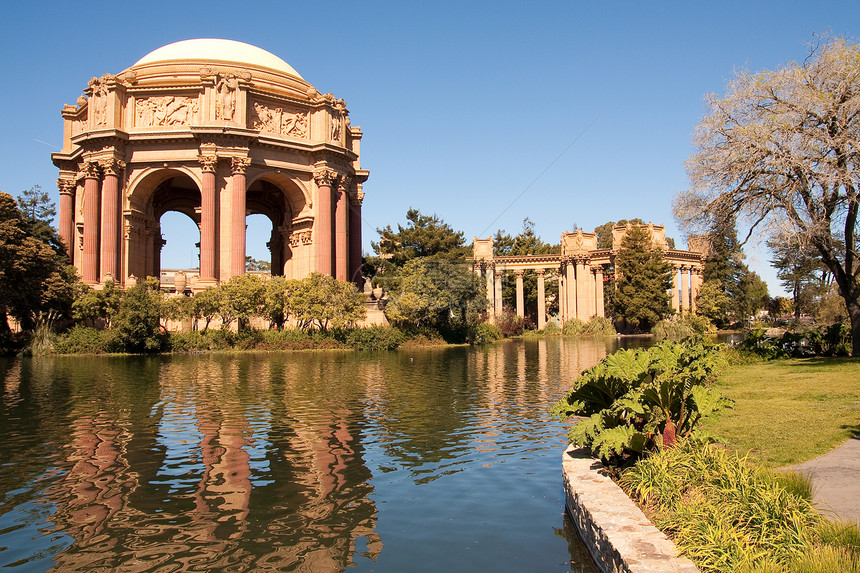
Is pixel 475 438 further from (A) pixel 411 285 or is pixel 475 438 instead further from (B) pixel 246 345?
(A) pixel 411 285

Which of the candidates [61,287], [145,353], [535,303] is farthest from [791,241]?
[535,303]

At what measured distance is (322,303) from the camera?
3828cm

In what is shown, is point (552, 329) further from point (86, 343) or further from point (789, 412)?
point (789, 412)

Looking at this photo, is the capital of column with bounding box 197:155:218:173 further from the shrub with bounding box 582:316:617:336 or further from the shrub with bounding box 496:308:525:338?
the shrub with bounding box 582:316:617:336

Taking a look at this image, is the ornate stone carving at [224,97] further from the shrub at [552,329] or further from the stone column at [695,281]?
the stone column at [695,281]

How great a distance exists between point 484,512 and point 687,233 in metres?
17.9

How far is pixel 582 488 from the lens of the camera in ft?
21.8

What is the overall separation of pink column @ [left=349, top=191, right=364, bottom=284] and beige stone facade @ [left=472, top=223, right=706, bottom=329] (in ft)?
46.1

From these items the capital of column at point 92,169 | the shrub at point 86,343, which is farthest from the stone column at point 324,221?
the shrub at point 86,343

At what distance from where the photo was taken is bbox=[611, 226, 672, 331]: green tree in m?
58.8

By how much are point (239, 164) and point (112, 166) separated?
26.0 ft

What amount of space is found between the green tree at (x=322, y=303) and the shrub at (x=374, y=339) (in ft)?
2.93

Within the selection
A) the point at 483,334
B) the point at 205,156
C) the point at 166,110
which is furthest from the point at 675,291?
the point at 166,110

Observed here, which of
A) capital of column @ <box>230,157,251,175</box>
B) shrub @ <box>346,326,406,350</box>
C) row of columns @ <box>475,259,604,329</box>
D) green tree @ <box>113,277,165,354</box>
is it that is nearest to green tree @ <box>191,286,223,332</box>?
green tree @ <box>113,277,165,354</box>
